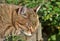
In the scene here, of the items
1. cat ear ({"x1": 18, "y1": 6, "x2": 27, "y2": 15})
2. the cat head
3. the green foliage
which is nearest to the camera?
cat ear ({"x1": 18, "y1": 6, "x2": 27, "y2": 15})

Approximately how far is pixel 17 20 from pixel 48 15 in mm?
1179

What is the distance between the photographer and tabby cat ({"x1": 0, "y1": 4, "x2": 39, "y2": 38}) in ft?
14.4

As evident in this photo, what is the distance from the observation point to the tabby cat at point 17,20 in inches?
172

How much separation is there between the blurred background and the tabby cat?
102 cm

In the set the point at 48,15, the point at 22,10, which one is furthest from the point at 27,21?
the point at 48,15

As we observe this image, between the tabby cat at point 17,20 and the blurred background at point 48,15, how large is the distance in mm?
1016

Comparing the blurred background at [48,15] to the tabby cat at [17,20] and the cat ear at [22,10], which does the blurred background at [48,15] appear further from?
the cat ear at [22,10]

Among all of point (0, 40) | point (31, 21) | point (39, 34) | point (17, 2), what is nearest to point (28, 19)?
point (31, 21)

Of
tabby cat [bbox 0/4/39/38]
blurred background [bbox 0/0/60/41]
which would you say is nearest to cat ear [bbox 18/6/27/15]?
tabby cat [bbox 0/4/39/38]

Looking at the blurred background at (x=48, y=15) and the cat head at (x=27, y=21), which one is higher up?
the cat head at (x=27, y=21)

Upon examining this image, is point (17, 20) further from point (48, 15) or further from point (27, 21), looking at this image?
point (48, 15)

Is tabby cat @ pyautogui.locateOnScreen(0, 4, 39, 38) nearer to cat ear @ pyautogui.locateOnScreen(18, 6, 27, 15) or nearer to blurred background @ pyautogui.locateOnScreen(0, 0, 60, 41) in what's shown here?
cat ear @ pyautogui.locateOnScreen(18, 6, 27, 15)

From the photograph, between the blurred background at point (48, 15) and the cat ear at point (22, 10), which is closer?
the cat ear at point (22, 10)

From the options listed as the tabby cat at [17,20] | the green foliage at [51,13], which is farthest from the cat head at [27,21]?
the green foliage at [51,13]
